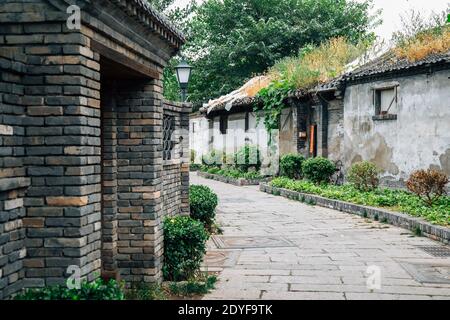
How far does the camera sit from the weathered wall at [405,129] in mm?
13602

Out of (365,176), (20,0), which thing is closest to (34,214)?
(20,0)

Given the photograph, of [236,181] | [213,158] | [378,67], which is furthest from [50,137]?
[213,158]

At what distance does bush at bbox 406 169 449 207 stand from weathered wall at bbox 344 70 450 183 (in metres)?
1.32

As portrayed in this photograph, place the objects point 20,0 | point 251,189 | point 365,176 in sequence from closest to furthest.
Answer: point 20,0
point 365,176
point 251,189

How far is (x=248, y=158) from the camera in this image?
75.8ft

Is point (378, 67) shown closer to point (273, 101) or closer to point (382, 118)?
point (382, 118)

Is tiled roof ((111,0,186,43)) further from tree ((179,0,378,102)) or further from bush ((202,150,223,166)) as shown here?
tree ((179,0,378,102))

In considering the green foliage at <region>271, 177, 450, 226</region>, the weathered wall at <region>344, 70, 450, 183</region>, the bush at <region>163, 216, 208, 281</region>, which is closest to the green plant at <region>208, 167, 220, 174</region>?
the green foliage at <region>271, 177, 450, 226</region>

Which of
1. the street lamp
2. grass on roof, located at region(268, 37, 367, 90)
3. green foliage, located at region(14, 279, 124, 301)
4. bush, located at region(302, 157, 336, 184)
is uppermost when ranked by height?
grass on roof, located at region(268, 37, 367, 90)

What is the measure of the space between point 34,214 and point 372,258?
562 centimetres

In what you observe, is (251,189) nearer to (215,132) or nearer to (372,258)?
(215,132)

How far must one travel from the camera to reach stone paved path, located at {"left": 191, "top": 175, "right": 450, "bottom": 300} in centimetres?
634

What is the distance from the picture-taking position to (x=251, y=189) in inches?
798

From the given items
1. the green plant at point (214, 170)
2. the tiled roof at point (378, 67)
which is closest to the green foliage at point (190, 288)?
the tiled roof at point (378, 67)
